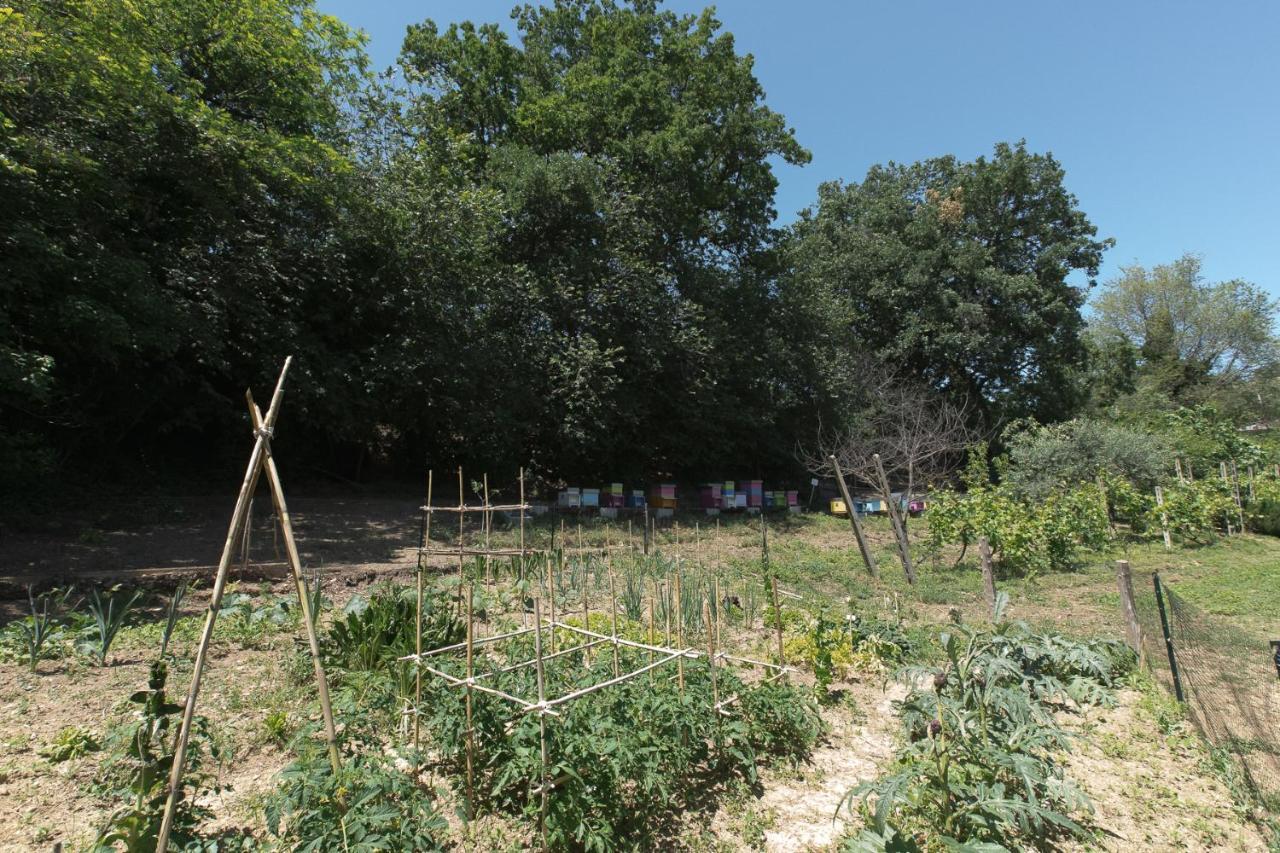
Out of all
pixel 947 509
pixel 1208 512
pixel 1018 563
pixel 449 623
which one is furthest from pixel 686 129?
pixel 449 623

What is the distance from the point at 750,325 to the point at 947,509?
338 inches

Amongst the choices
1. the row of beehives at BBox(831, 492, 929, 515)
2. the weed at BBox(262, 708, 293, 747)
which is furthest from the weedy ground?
the row of beehives at BBox(831, 492, 929, 515)

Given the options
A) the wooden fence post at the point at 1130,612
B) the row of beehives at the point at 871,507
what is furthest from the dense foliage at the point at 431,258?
the wooden fence post at the point at 1130,612

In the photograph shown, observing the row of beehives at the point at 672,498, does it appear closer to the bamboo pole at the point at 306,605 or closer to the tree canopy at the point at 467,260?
the tree canopy at the point at 467,260

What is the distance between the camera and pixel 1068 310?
22.8 meters

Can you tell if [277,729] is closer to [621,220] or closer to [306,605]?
[306,605]

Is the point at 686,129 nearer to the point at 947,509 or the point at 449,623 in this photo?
the point at 947,509

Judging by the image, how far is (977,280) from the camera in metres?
23.1

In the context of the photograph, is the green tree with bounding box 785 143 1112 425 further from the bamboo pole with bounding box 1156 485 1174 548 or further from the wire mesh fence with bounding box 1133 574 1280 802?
the wire mesh fence with bounding box 1133 574 1280 802

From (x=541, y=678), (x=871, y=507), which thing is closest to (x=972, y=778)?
(x=541, y=678)

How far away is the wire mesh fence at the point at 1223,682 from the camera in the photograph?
375cm

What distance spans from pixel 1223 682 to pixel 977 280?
21271 mm

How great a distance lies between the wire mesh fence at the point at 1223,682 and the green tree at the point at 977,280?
17.8 metres

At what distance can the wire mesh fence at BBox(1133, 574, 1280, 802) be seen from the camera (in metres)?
3.75
